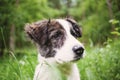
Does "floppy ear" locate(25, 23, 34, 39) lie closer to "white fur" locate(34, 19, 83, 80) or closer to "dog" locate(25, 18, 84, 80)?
"dog" locate(25, 18, 84, 80)

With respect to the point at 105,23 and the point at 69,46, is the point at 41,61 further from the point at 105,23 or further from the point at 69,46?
the point at 105,23

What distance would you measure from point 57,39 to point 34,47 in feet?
9.17

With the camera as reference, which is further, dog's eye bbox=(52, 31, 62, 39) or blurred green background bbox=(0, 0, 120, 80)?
blurred green background bbox=(0, 0, 120, 80)

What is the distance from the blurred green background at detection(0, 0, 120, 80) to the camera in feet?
17.1

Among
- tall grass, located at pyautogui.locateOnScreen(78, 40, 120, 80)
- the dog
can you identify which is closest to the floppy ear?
the dog

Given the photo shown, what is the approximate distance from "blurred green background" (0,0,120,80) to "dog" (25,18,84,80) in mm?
172

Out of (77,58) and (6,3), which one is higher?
(77,58)

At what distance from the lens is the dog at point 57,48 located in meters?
4.21

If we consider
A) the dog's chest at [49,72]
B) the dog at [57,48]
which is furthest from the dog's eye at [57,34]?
the dog's chest at [49,72]

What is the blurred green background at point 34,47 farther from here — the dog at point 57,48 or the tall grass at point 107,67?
the dog at point 57,48

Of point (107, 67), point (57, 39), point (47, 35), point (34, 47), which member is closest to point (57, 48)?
point (57, 39)

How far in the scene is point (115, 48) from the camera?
6.20 meters

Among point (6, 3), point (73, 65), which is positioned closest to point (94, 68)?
point (73, 65)

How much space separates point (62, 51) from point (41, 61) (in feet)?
1.24
